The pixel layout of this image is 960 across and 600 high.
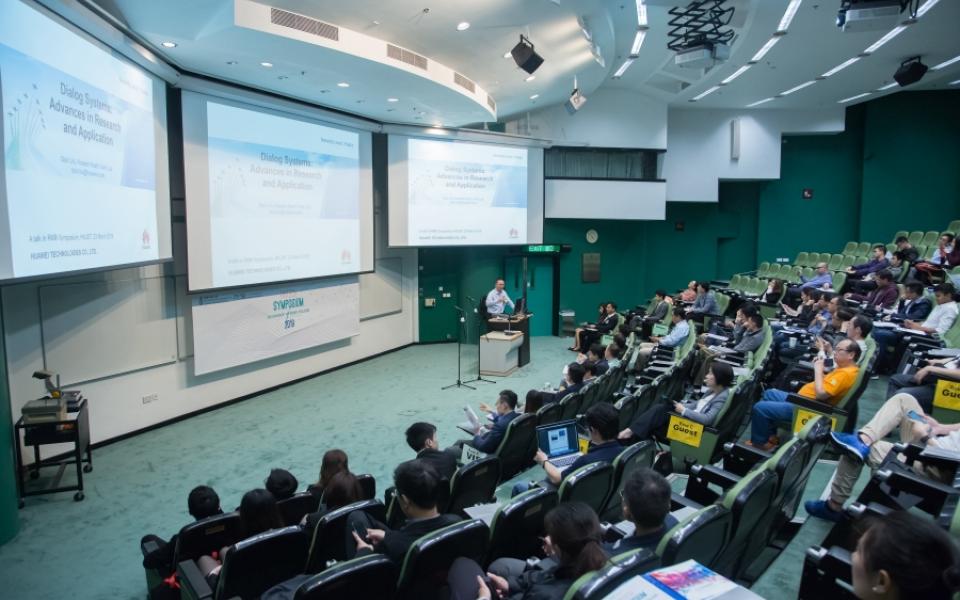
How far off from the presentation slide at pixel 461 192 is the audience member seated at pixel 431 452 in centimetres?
638

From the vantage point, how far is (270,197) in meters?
7.68

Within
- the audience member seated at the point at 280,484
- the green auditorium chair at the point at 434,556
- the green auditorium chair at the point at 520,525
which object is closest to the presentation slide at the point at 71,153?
the audience member seated at the point at 280,484

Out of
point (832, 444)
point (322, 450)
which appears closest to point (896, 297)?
point (832, 444)

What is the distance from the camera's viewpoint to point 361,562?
2.08m

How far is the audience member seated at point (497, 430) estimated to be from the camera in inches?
171

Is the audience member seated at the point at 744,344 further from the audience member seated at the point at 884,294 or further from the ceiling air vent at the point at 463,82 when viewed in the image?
the ceiling air vent at the point at 463,82

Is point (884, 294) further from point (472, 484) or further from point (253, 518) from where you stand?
point (253, 518)

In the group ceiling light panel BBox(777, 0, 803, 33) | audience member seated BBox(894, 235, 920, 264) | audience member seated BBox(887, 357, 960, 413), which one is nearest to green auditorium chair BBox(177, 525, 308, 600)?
audience member seated BBox(887, 357, 960, 413)

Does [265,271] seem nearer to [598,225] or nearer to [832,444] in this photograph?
[832,444]

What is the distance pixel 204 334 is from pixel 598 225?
29.9 feet

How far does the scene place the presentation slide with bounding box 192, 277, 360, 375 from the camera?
700 centimetres

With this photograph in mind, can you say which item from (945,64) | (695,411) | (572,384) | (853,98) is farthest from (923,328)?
(853,98)

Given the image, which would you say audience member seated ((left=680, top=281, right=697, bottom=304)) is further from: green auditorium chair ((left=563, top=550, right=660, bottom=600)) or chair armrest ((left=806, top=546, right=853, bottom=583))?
green auditorium chair ((left=563, top=550, right=660, bottom=600))

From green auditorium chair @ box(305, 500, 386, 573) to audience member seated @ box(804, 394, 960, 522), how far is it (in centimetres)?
262
